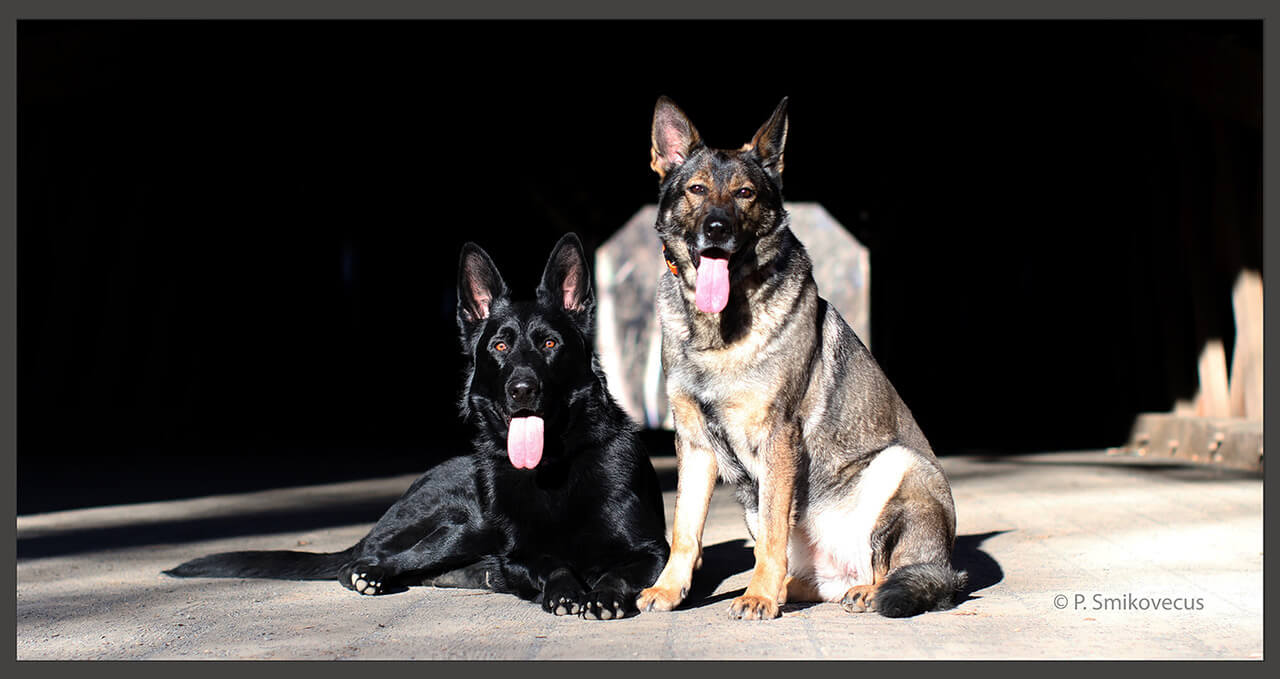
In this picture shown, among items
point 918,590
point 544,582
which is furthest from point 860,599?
point 544,582

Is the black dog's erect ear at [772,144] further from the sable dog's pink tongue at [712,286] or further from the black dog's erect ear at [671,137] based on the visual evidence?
the sable dog's pink tongue at [712,286]

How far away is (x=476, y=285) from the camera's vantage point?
4.80 meters

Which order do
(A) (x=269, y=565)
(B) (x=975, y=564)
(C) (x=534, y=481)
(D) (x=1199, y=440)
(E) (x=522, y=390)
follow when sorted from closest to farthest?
(E) (x=522, y=390) → (C) (x=534, y=481) → (A) (x=269, y=565) → (B) (x=975, y=564) → (D) (x=1199, y=440)

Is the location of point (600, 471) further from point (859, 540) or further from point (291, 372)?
point (291, 372)

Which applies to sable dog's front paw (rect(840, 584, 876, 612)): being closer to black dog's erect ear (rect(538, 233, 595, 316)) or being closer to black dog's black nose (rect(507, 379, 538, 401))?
black dog's black nose (rect(507, 379, 538, 401))

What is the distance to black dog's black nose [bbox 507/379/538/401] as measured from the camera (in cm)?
437

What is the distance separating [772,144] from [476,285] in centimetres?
137

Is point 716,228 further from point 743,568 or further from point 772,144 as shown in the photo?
point 743,568

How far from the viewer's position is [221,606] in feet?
14.9

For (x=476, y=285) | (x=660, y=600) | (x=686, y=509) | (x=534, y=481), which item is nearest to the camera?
(x=660, y=600)

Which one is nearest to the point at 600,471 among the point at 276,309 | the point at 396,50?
the point at 396,50

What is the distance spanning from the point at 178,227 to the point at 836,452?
13.9 meters

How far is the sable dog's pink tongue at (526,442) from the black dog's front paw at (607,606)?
62 centimetres

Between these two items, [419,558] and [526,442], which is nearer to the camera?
[526,442]
